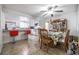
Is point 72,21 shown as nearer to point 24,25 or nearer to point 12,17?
point 24,25

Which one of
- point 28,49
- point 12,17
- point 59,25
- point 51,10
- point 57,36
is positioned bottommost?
point 28,49

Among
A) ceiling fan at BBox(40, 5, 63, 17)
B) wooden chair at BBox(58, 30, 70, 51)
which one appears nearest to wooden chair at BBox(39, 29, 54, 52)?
wooden chair at BBox(58, 30, 70, 51)

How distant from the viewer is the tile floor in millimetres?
2114

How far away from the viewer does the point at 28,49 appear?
2.16 meters

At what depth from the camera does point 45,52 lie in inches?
85.4

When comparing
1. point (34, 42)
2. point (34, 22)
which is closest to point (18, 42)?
Result: point (34, 42)

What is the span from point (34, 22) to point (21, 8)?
1.09 ft

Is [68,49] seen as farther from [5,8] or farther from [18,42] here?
[5,8]

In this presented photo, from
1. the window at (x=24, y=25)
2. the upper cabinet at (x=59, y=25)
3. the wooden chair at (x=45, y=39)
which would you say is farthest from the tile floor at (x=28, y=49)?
the upper cabinet at (x=59, y=25)

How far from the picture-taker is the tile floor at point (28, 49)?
2114mm

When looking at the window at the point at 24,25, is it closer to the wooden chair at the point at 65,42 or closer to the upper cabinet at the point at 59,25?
the upper cabinet at the point at 59,25

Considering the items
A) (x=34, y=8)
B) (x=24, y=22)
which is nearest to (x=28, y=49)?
(x=24, y=22)
